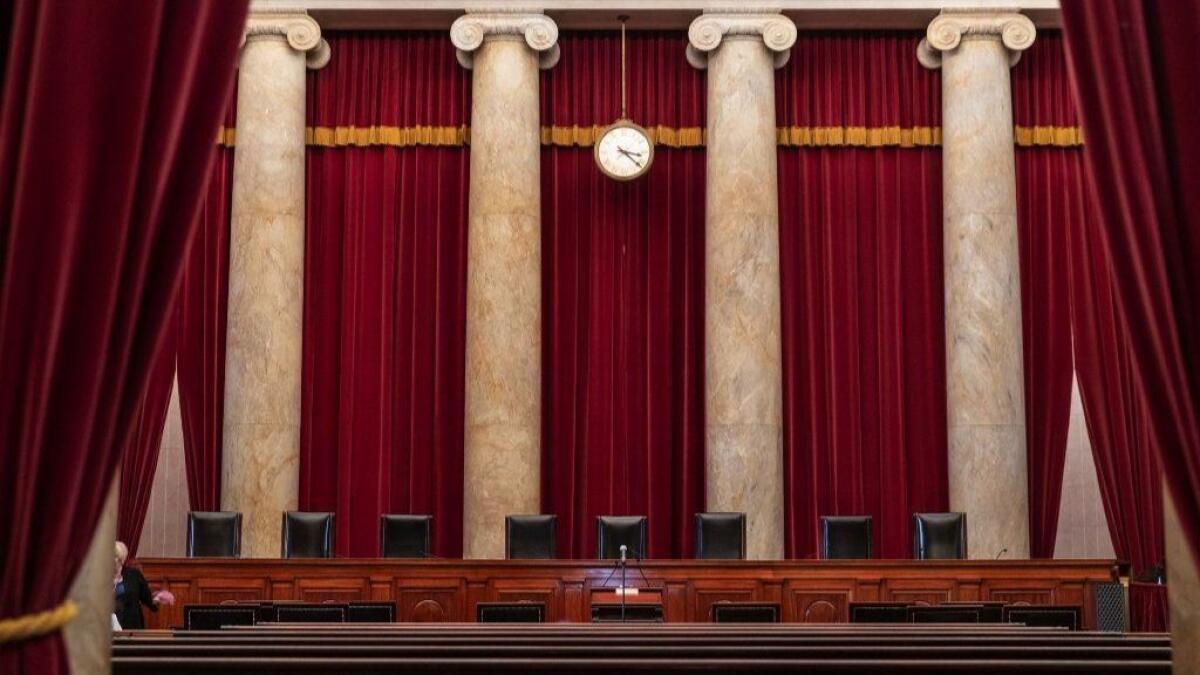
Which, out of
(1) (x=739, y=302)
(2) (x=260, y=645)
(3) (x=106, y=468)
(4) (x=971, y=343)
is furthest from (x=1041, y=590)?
(3) (x=106, y=468)

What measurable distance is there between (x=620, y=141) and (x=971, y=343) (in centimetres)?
356

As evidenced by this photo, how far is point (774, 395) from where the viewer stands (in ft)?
43.0

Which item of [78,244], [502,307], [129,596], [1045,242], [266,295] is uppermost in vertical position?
[1045,242]

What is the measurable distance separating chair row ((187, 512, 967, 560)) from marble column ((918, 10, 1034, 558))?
1183mm

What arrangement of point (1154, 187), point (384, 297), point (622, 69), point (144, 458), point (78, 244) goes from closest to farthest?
point (78, 244) < point (1154, 187) < point (144, 458) < point (384, 297) < point (622, 69)

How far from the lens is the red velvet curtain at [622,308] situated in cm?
1359

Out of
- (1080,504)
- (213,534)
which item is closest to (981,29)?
(1080,504)

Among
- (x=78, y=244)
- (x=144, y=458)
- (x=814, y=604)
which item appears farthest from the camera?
(x=144, y=458)

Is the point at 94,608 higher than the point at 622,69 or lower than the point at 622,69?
lower

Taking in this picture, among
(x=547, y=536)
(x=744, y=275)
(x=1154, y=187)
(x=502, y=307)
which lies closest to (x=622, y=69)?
(x=744, y=275)

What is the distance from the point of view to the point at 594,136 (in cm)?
1389

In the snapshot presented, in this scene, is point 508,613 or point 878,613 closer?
point 878,613

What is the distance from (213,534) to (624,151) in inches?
191

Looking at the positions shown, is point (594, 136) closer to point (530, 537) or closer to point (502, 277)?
point (502, 277)
